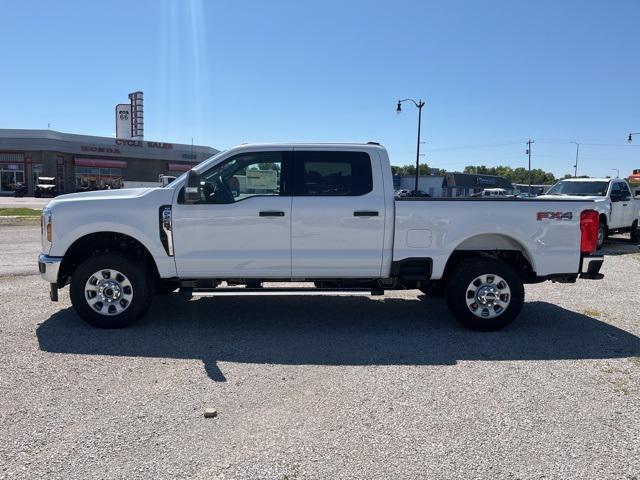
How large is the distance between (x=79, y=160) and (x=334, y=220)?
5519cm

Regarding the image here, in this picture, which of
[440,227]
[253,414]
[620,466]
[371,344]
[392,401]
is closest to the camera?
[620,466]

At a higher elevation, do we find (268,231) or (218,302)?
(268,231)

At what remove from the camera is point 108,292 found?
5.79 metres

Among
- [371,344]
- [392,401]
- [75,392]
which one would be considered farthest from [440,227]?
[75,392]

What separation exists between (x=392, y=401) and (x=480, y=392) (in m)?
0.79

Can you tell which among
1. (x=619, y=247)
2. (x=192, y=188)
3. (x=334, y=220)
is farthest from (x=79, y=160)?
(x=334, y=220)

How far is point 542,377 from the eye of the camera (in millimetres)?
4633

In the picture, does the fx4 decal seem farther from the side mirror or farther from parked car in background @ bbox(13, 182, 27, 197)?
parked car in background @ bbox(13, 182, 27, 197)

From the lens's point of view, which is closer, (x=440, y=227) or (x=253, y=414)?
(x=253, y=414)

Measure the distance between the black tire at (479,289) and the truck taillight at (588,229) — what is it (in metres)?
0.88

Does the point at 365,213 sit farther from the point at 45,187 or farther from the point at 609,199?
the point at 45,187

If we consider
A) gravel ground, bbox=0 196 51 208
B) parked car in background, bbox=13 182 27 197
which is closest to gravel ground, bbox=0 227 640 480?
gravel ground, bbox=0 196 51 208

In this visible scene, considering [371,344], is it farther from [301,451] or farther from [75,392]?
[75,392]

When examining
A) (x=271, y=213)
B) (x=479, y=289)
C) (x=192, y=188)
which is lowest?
(x=479, y=289)
